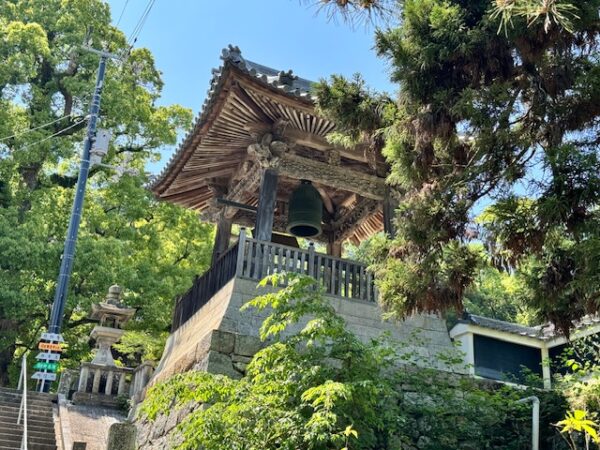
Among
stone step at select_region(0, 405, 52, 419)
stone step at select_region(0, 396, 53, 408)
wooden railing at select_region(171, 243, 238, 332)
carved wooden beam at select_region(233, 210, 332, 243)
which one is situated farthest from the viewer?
stone step at select_region(0, 396, 53, 408)

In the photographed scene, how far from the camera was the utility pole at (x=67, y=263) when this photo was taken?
13039mm

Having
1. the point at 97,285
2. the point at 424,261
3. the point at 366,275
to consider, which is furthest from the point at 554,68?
the point at 97,285

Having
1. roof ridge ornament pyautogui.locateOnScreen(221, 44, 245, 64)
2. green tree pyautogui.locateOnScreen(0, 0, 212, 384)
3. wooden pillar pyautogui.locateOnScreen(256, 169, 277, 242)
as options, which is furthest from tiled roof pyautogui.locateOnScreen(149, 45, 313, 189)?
green tree pyautogui.locateOnScreen(0, 0, 212, 384)

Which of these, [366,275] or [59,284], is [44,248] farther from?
[366,275]

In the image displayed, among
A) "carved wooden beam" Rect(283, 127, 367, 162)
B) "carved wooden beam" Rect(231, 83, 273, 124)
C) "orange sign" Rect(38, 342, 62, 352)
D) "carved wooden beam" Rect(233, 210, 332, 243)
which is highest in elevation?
"carved wooden beam" Rect(231, 83, 273, 124)

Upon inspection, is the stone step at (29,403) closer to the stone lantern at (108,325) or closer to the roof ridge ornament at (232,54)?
the stone lantern at (108,325)

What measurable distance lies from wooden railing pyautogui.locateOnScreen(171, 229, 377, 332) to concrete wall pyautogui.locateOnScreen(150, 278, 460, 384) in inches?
5.9

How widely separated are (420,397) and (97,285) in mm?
11334

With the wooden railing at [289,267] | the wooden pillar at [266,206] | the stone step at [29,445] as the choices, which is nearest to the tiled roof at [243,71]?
the wooden pillar at [266,206]

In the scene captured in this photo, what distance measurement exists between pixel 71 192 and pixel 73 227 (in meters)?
4.44

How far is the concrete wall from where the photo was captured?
7.46m

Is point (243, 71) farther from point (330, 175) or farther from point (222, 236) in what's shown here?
point (222, 236)

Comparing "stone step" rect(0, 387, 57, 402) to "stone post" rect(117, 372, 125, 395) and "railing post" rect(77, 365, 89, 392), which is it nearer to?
"railing post" rect(77, 365, 89, 392)

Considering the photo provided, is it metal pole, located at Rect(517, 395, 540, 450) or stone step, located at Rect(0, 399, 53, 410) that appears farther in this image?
stone step, located at Rect(0, 399, 53, 410)
